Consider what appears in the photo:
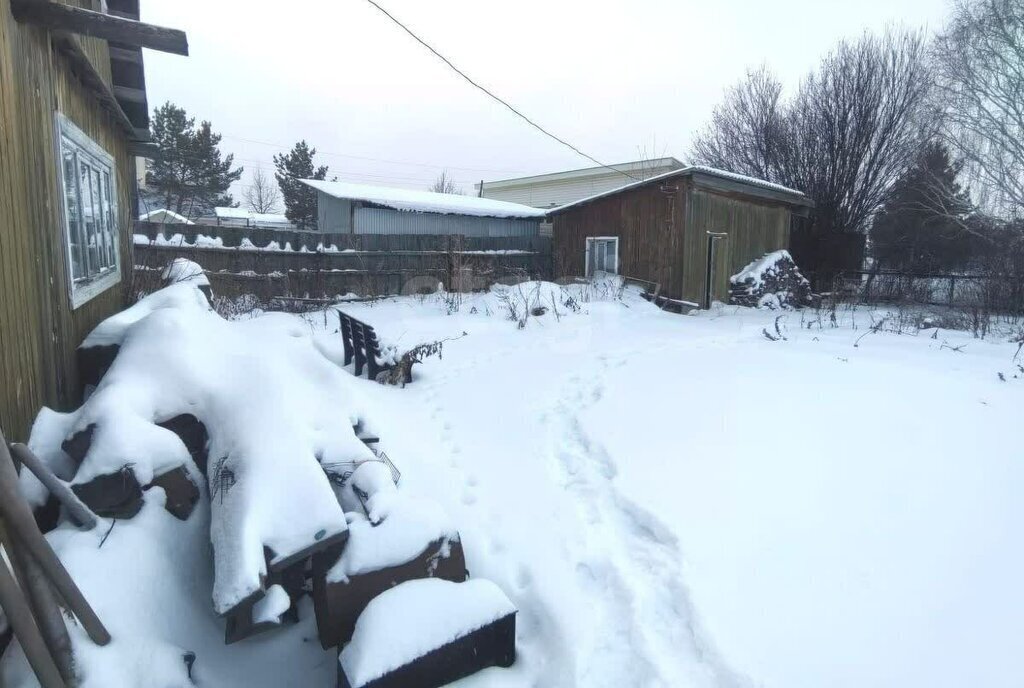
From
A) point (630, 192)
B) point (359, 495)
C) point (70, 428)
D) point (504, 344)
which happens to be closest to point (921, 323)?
point (630, 192)

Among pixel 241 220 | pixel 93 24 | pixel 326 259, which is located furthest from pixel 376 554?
pixel 241 220

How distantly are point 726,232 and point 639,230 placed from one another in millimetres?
Answer: 2289

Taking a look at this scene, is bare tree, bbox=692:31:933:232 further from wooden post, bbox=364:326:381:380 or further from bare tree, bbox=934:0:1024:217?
wooden post, bbox=364:326:381:380

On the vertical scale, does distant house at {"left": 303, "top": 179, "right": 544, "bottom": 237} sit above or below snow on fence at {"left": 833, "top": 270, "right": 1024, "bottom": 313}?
above

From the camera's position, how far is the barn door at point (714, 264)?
14211mm

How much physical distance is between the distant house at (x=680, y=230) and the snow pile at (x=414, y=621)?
11.8 metres

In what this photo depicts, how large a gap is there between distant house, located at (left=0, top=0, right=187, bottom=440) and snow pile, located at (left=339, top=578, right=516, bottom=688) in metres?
1.93

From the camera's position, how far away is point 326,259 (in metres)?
13.2

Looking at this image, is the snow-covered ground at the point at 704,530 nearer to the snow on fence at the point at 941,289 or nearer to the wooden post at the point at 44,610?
the wooden post at the point at 44,610

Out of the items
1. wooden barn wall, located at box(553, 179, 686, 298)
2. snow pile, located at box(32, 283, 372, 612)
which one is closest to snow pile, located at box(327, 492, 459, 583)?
snow pile, located at box(32, 283, 372, 612)

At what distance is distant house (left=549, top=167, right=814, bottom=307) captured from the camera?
1334 cm

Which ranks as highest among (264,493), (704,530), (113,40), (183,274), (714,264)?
(113,40)

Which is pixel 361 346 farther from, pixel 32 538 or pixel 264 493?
pixel 32 538

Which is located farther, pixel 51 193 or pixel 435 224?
pixel 435 224
